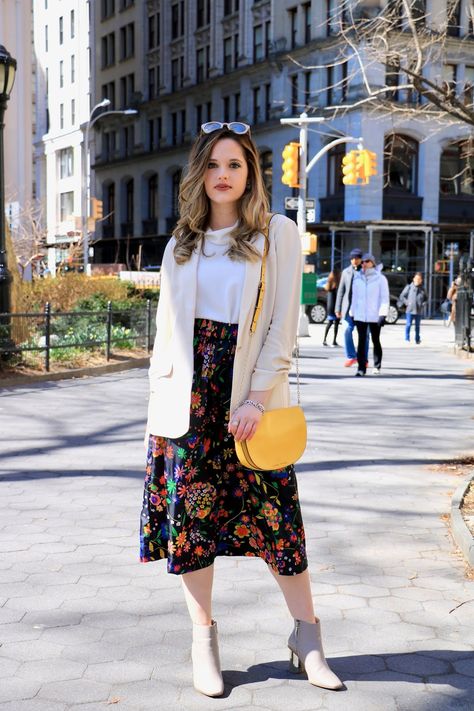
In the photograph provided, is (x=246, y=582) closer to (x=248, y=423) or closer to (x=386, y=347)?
(x=248, y=423)

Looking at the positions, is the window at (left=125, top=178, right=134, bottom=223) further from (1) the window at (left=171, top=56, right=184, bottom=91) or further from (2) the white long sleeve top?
(2) the white long sleeve top

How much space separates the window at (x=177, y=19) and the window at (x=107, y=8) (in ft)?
29.6

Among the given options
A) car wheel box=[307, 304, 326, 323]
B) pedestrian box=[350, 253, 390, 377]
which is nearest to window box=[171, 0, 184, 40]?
car wheel box=[307, 304, 326, 323]

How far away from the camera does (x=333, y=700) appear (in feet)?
10.3

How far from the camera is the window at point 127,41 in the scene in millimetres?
64438

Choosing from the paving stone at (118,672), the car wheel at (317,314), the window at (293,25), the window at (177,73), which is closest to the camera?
the paving stone at (118,672)

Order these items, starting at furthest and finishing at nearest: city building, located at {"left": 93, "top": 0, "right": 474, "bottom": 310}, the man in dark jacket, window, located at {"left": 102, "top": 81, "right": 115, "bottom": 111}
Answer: window, located at {"left": 102, "top": 81, "right": 115, "bottom": 111}, city building, located at {"left": 93, "top": 0, "right": 474, "bottom": 310}, the man in dark jacket

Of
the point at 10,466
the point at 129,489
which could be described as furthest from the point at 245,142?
the point at 10,466

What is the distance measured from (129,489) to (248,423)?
363cm

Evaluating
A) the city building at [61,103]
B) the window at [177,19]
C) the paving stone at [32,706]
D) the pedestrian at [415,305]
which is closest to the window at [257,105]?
the window at [177,19]

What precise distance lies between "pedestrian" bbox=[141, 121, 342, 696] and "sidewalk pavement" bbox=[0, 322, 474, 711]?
0.77ft

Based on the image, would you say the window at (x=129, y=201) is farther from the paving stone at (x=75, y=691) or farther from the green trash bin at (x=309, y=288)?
the paving stone at (x=75, y=691)

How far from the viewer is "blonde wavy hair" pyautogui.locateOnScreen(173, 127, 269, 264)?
3219mm

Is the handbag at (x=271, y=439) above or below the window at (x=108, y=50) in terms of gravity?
below
